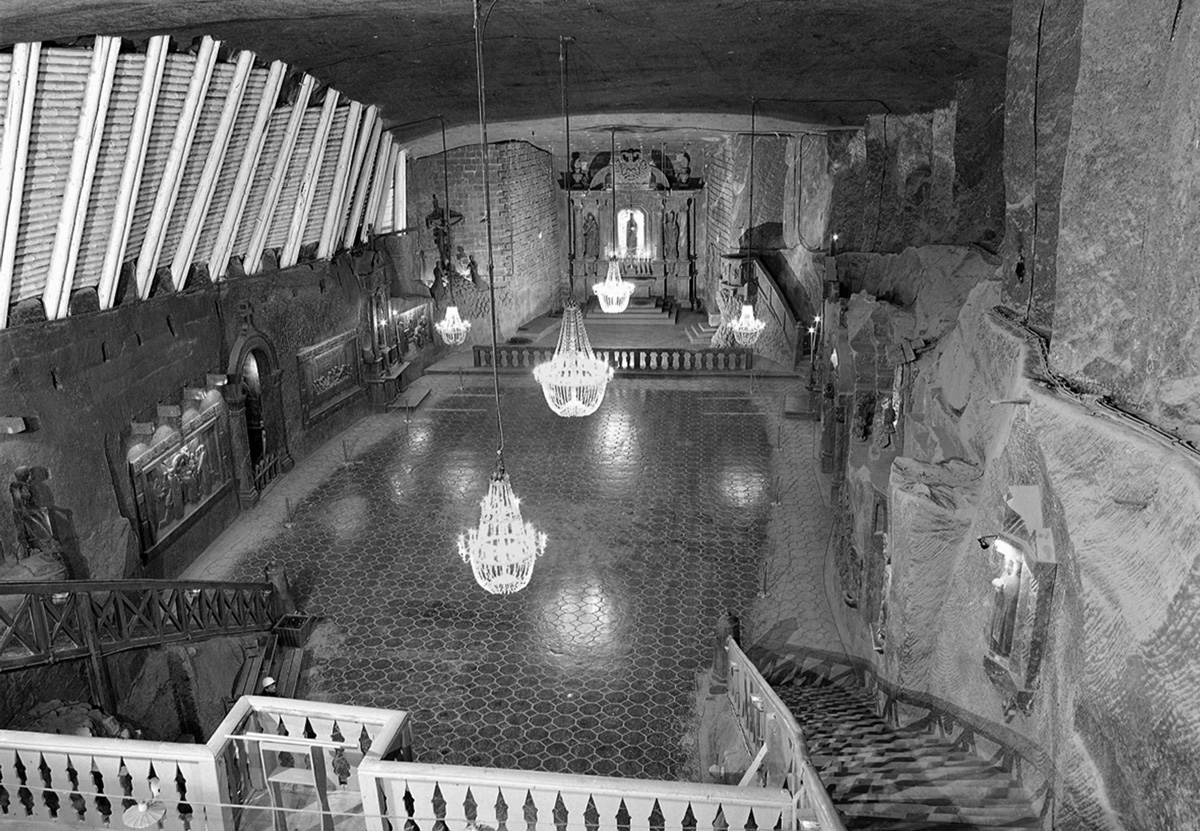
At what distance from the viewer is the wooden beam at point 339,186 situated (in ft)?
42.6

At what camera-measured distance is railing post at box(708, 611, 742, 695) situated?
8570 mm

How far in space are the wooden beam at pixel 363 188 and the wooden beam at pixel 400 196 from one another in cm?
162

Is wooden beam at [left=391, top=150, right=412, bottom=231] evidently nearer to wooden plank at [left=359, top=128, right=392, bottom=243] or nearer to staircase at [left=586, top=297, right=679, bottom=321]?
wooden plank at [left=359, top=128, right=392, bottom=243]

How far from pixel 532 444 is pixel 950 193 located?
24.9 ft

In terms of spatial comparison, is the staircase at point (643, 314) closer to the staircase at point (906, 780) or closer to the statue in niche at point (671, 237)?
the statue in niche at point (671, 237)

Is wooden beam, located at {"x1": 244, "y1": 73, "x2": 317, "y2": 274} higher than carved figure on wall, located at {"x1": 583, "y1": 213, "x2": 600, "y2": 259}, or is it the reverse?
wooden beam, located at {"x1": 244, "y1": 73, "x2": 317, "y2": 274}

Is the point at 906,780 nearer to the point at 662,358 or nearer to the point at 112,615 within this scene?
the point at 112,615

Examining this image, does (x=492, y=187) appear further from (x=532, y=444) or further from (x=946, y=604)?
(x=946, y=604)

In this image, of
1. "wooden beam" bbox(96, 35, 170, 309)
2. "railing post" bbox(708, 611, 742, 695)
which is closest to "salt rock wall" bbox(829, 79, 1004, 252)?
"railing post" bbox(708, 611, 742, 695)

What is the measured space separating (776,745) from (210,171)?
8103mm

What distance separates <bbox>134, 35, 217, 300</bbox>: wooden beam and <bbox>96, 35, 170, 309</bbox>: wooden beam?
0.39 meters

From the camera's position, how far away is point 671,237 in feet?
82.5

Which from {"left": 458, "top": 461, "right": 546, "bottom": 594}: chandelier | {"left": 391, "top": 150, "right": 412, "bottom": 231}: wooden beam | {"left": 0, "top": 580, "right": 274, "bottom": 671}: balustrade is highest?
{"left": 391, "top": 150, "right": 412, "bottom": 231}: wooden beam

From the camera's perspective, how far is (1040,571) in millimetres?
5812
